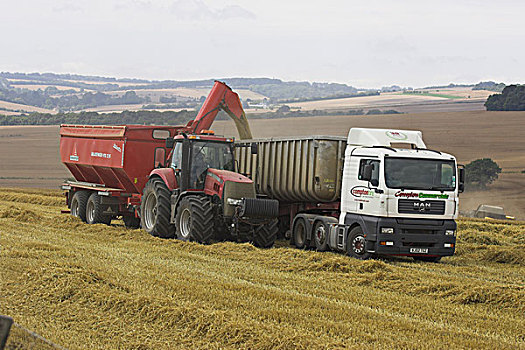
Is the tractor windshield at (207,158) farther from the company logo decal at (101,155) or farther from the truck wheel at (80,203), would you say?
the truck wheel at (80,203)

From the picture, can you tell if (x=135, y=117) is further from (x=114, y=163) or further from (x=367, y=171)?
(x=367, y=171)

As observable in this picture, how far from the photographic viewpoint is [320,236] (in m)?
16.7

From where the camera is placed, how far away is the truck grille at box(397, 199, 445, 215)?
14.9 meters

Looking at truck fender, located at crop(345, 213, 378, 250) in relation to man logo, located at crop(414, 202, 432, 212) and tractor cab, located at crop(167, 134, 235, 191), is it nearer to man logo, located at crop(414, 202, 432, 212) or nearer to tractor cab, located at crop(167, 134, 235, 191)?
man logo, located at crop(414, 202, 432, 212)

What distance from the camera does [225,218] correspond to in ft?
54.0

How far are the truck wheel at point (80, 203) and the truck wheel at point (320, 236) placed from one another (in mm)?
8407

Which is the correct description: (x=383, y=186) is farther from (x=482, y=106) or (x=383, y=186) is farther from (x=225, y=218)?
(x=482, y=106)

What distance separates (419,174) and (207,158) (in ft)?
17.8

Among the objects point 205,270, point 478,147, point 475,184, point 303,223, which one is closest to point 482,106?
point 478,147

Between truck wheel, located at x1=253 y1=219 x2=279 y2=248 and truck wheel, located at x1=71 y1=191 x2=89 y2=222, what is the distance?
7.45 m

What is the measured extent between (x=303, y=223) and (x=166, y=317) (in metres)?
9.71

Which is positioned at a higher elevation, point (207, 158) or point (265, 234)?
point (207, 158)

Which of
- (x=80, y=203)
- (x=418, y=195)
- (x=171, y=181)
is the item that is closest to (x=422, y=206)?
(x=418, y=195)

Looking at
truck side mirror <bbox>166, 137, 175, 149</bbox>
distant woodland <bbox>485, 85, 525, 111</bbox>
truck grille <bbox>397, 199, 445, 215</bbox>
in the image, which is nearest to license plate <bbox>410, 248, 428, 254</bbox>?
truck grille <bbox>397, 199, 445, 215</bbox>
